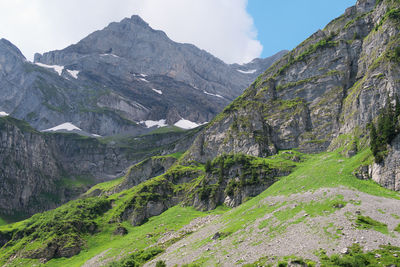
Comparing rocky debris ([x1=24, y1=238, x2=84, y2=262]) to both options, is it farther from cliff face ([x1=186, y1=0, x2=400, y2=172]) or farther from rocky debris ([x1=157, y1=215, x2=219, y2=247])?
cliff face ([x1=186, y1=0, x2=400, y2=172])

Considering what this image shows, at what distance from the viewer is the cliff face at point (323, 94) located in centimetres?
10219

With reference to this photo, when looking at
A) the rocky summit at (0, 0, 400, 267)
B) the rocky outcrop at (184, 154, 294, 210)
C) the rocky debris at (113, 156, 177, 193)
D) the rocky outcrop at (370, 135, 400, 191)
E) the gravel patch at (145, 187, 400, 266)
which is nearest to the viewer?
the gravel patch at (145, 187, 400, 266)

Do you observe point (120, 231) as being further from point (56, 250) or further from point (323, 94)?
point (323, 94)

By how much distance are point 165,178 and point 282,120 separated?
58.5 meters

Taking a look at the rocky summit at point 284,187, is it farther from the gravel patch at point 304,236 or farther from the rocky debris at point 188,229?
the rocky debris at point 188,229

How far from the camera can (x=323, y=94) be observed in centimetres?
13412

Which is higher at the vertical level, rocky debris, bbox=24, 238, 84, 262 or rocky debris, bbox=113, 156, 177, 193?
rocky debris, bbox=113, 156, 177, 193

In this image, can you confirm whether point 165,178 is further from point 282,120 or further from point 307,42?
point 307,42

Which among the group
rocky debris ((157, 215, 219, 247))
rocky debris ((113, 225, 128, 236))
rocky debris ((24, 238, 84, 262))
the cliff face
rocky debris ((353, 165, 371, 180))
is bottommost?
rocky debris ((24, 238, 84, 262))

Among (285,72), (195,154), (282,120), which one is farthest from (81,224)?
(285,72)

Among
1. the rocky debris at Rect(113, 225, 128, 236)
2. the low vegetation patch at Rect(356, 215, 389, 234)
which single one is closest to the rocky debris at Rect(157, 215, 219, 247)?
the rocky debris at Rect(113, 225, 128, 236)

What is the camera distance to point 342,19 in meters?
163

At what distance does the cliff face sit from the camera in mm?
102188

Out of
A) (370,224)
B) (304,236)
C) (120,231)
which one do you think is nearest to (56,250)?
(120,231)
